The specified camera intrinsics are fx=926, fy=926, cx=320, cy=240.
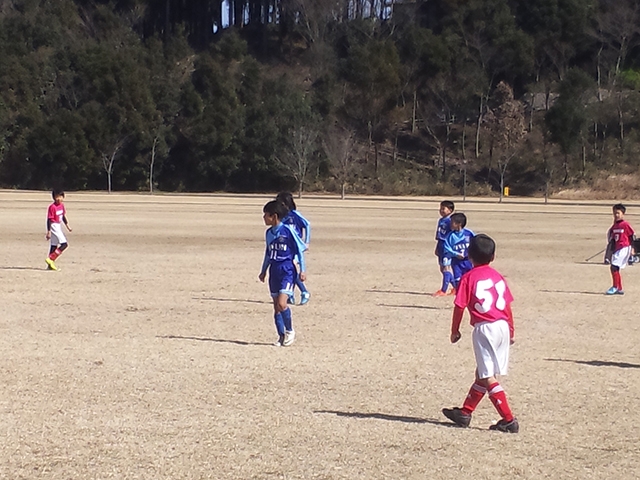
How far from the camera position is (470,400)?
662cm

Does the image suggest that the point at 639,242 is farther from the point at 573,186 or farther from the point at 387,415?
the point at 573,186

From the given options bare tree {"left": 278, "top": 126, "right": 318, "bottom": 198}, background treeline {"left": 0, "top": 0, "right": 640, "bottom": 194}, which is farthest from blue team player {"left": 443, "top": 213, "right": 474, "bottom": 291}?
bare tree {"left": 278, "top": 126, "right": 318, "bottom": 198}

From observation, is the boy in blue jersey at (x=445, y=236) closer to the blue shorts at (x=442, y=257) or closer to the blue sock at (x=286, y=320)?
the blue shorts at (x=442, y=257)

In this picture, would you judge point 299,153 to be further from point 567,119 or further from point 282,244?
point 282,244

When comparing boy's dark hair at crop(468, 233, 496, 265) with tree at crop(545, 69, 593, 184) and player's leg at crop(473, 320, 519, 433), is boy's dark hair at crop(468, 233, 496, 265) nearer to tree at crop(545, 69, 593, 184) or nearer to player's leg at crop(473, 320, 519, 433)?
player's leg at crop(473, 320, 519, 433)

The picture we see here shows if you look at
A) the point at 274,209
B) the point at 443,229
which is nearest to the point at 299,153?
the point at 443,229

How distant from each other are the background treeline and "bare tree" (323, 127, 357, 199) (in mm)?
146

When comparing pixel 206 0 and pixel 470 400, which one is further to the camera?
pixel 206 0

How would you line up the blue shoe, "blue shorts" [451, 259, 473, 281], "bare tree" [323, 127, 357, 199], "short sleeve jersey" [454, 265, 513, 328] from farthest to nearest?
"bare tree" [323, 127, 357, 199] < "blue shorts" [451, 259, 473, 281] < the blue shoe < "short sleeve jersey" [454, 265, 513, 328]

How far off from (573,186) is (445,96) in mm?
14097

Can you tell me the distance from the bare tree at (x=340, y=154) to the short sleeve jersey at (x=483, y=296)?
60.3 meters

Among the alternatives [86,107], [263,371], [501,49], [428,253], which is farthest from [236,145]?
[263,371]

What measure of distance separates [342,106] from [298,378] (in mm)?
67475

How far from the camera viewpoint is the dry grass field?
5938 millimetres
